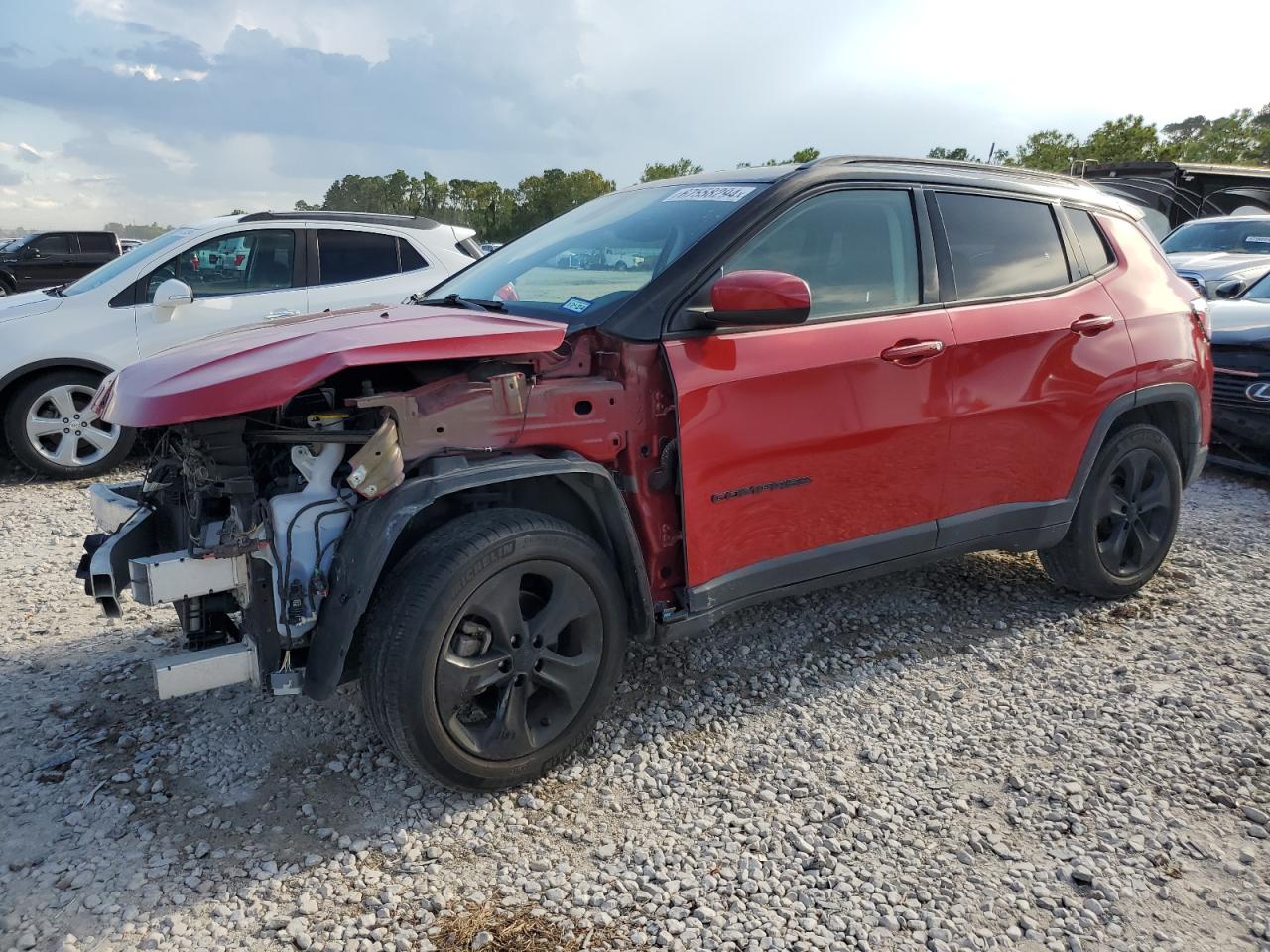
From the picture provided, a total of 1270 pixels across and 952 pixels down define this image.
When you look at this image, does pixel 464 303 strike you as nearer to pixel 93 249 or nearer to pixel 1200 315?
pixel 1200 315

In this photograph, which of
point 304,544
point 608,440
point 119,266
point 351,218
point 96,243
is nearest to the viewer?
point 304,544

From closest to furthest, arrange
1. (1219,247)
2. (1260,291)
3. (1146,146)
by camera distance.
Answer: (1260,291), (1219,247), (1146,146)

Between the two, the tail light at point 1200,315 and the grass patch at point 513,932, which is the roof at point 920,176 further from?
the grass patch at point 513,932

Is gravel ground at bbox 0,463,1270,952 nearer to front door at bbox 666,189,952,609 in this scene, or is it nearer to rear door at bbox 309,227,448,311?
front door at bbox 666,189,952,609

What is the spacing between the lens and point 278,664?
2.60 m

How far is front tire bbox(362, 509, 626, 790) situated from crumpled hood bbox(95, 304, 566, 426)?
52 centimetres

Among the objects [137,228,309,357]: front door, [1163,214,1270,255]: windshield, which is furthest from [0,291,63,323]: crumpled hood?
[1163,214,1270,255]: windshield

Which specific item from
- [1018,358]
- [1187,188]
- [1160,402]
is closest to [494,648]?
[1018,358]

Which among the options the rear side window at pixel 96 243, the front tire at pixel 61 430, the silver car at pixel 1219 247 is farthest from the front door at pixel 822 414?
the rear side window at pixel 96 243

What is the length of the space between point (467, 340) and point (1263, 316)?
6.76m

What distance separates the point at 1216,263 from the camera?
10367 mm

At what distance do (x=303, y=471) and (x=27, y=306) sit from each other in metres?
5.19

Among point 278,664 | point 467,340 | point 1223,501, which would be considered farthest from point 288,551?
point 1223,501

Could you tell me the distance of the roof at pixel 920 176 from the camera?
11.0 ft
